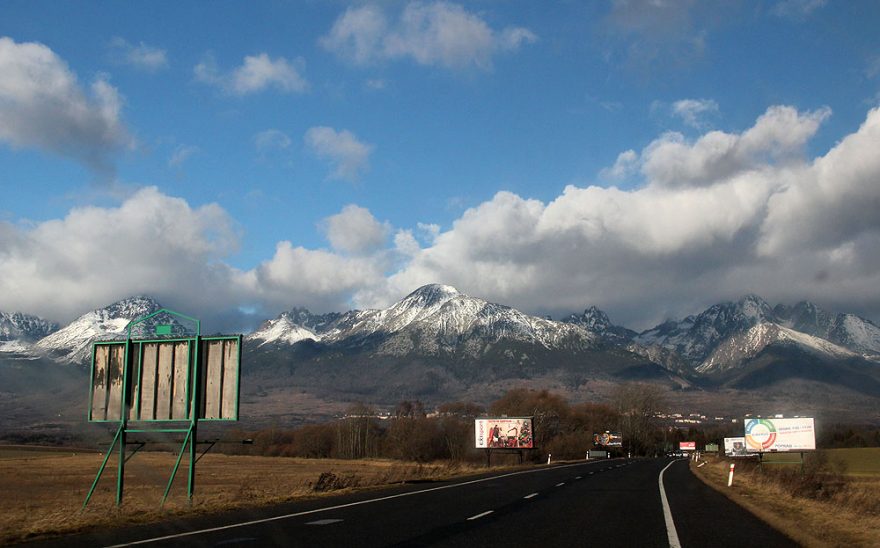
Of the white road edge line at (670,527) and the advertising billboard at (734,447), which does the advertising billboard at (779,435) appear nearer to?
the advertising billboard at (734,447)

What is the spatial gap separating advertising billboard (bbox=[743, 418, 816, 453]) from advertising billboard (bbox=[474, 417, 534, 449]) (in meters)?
23.7

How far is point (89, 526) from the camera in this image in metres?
18.3

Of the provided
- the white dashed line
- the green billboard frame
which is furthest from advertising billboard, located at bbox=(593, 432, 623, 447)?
the white dashed line

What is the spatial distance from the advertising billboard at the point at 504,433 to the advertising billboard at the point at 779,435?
77.9ft

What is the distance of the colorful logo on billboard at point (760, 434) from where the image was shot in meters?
74.8

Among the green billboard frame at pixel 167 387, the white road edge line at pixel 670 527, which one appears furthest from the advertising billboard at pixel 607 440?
the green billboard frame at pixel 167 387

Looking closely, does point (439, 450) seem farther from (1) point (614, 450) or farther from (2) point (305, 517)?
(2) point (305, 517)

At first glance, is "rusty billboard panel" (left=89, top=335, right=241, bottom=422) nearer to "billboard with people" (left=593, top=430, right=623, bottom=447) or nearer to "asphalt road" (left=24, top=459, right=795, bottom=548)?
"asphalt road" (left=24, top=459, right=795, bottom=548)

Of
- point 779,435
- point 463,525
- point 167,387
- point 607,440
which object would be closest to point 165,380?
point 167,387

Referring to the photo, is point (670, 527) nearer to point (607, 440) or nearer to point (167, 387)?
point (167, 387)

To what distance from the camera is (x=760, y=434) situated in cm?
7538

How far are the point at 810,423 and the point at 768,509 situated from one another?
5300 centimetres

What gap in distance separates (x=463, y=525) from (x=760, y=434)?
6504 centimetres

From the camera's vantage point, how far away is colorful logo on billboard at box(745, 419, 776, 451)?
2943 inches
